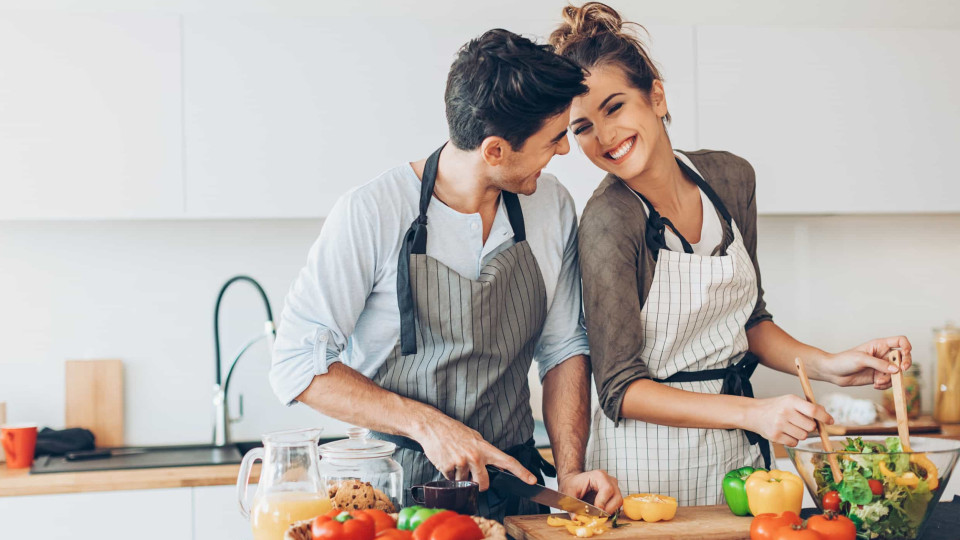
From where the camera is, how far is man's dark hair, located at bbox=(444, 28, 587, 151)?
1419mm

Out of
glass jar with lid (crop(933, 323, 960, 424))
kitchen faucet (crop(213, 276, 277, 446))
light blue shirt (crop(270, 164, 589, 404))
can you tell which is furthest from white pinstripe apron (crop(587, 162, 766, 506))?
glass jar with lid (crop(933, 323, 960, 424))

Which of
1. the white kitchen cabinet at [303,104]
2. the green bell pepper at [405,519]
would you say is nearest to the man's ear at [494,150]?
the green bell pepper at [405,519]

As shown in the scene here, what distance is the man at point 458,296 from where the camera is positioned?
1438 millimetres

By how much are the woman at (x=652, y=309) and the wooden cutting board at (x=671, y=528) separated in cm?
23

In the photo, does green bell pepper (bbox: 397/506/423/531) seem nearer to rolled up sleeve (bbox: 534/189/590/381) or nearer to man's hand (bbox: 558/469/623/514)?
man's hand (bbox: 558/469/623/514)

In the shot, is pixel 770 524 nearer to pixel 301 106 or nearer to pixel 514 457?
pixel 514 457

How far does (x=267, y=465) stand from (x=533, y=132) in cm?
66

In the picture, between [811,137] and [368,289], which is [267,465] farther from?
[811,137]

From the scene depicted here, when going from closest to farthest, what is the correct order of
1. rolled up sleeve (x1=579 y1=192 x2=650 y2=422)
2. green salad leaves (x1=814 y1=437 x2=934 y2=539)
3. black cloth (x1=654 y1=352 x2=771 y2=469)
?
green salad leaves (x1=814 y1=437 x2=934 y2=539)
rolled up sleeve (x1=579 y1=192 x2=650 y2=422)
black cloth (x1=654 y1=352 x2=771 y2=469)

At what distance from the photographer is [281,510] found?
3.88 feet

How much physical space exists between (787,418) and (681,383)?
0.26 m

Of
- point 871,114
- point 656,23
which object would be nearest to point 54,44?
point 656,23

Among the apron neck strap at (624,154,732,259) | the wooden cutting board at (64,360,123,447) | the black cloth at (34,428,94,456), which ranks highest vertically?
the apron neck strap at (624,154,732,259)

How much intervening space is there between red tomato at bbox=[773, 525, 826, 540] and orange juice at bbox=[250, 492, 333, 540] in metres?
0.57
